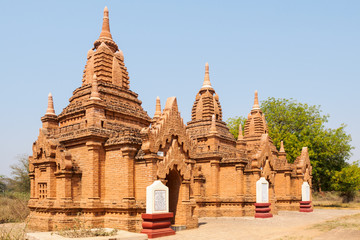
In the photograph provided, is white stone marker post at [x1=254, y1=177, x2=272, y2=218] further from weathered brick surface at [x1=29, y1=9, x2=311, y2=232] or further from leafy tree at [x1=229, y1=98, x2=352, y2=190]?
leafy tree at [x1=229, y1=98, x2=352, y2=190]

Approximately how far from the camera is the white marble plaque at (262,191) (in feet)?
81.3

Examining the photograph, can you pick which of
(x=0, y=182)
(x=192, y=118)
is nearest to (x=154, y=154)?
(x=192, y=118)

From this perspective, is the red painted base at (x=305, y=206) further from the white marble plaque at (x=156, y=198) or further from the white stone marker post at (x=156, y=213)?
the white marble plaque at (x=156, y=198)

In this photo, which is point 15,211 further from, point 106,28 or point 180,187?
point 106,28

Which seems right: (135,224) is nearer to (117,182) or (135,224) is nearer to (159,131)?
(117,182)

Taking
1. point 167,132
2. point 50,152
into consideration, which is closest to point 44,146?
point 50,152

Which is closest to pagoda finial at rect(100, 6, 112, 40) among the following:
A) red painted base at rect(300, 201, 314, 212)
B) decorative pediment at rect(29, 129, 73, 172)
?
decorative pediment at rect(29, 129, 73, 172)

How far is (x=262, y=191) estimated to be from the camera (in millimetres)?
25031

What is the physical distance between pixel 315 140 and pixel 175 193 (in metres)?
29.3

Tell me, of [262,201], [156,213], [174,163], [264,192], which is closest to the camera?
[156,213]

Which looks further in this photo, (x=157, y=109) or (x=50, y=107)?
(x=157, y=109)

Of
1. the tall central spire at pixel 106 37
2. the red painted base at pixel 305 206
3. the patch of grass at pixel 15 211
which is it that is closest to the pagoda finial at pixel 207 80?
the tall central spire at pixel 106 37

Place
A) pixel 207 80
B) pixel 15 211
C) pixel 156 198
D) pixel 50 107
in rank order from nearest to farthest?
pixel 156 198 → pixel 50 107 → pixel 15 211 → pixel 207 80

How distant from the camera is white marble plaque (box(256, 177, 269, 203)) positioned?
2478 centimetres
